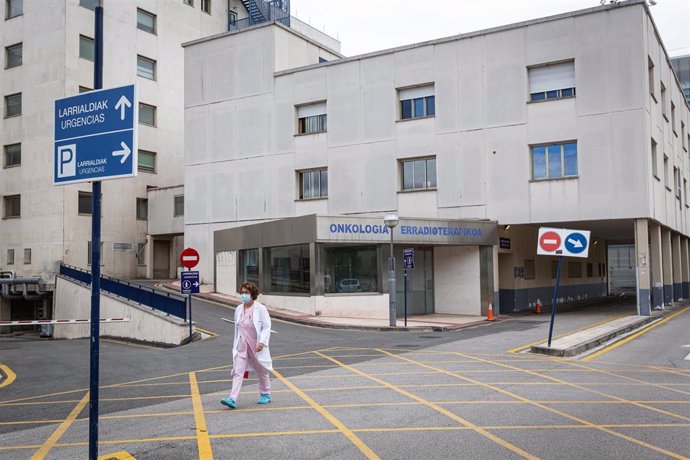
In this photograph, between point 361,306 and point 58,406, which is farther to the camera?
point 361,306

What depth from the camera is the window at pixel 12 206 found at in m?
37.7

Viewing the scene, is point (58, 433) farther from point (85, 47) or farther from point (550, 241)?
point (85, 47)

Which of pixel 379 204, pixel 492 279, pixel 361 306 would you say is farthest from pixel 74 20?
pixel 492 279

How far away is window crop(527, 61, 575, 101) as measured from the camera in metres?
25.8

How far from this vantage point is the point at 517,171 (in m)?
26.4

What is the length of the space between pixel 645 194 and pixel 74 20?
30823mm

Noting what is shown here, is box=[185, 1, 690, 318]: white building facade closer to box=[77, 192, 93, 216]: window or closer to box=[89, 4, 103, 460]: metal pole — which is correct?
box=[77, 192, 93, 216]: window

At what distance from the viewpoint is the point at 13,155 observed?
38188 millimetres

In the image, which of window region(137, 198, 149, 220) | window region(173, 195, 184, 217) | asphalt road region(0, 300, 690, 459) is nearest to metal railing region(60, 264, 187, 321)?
asphalt road region(0, 300, 690, 459)

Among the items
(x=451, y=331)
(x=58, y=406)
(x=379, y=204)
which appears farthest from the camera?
(x=379, y=204)

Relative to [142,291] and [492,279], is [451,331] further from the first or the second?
[142,291]

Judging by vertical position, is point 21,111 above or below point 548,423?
above

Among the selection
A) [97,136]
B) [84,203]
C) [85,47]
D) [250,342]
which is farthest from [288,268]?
[85,47]

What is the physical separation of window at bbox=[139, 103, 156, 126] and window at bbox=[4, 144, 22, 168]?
7220 millimetres
